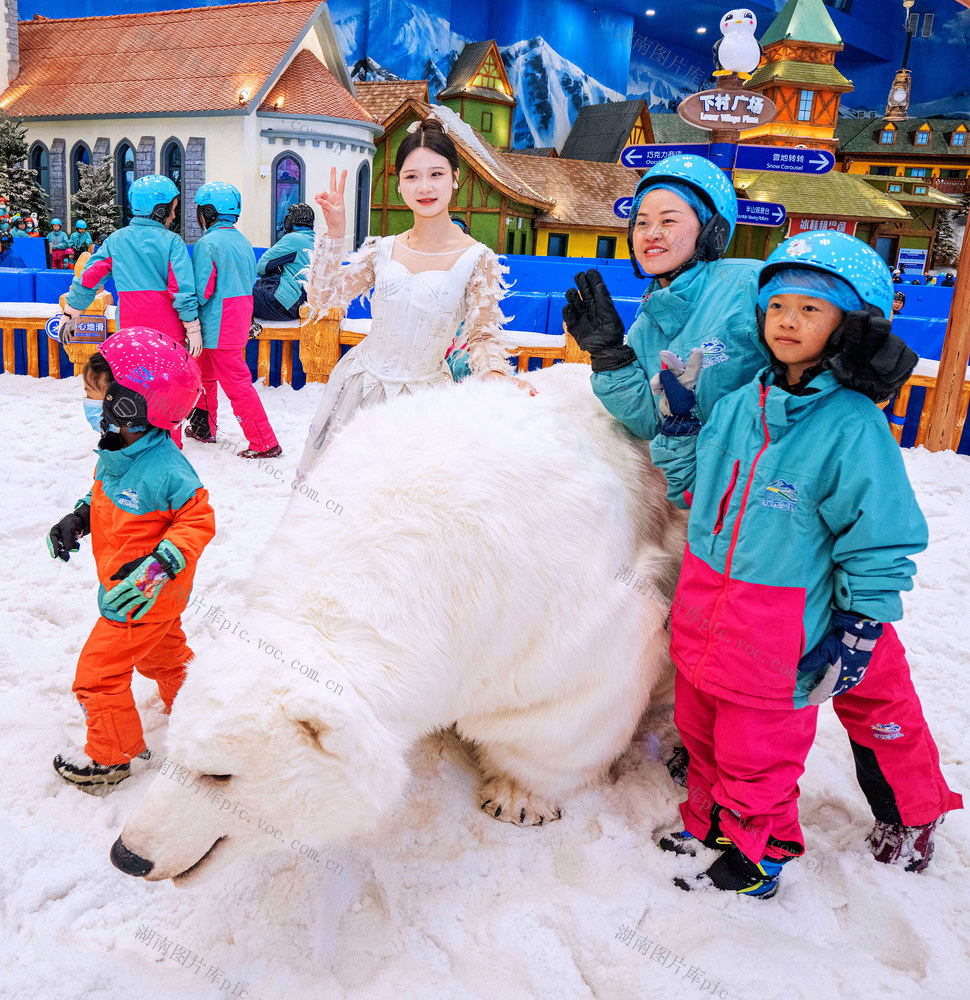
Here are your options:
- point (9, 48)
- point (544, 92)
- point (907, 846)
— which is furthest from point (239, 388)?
point (544, 92)

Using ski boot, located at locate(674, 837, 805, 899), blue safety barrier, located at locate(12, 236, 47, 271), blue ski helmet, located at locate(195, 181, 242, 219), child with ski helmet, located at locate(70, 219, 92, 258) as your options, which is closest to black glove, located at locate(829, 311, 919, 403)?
ski boot, located at locate(674, 837, 805, 899)

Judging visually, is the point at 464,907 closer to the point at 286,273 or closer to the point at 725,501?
the point at 725,501

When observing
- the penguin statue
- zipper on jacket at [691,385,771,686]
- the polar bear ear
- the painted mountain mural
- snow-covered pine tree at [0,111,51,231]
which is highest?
the painted mountain mural

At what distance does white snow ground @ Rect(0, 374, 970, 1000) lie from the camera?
1532mm

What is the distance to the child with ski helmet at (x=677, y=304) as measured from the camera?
5.86ft

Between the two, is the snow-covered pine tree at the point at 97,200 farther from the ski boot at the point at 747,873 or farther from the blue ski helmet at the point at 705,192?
the ski boot at the point at 747,873

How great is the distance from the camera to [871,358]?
137cm

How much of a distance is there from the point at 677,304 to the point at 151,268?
367 cm

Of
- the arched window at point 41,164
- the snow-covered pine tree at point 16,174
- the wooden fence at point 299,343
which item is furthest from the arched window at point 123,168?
the wooden fence at point 299,343

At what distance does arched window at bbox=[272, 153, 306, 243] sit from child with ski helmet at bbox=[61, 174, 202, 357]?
7.89m

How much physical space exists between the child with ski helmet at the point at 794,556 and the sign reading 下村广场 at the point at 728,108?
4.33 meters

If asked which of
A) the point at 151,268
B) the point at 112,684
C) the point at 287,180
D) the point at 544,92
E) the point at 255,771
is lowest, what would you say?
the point at 112,684

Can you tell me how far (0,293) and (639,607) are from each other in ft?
22.2

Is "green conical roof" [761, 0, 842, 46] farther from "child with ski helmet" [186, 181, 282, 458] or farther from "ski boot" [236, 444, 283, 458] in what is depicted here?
"ski boot" [236, 444, 283, 458]
